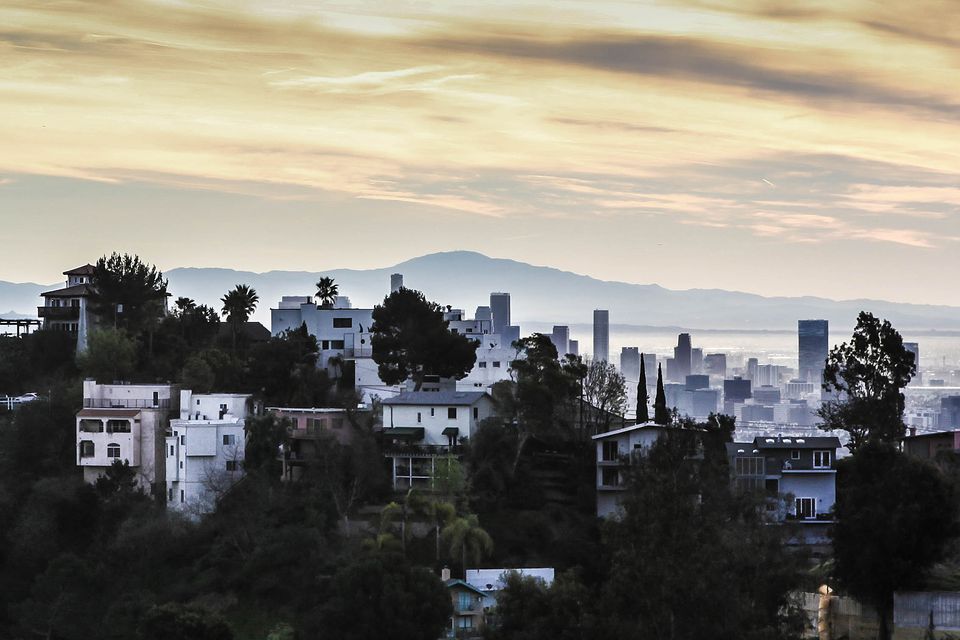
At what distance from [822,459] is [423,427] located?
43.1ft

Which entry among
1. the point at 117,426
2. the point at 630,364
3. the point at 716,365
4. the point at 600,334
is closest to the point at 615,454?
the point at 117,426

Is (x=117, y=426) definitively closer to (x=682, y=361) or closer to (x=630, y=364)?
(x=630, y=364)

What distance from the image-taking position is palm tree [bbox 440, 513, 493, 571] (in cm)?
4619

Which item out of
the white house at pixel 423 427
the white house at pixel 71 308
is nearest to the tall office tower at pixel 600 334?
the white house at pixel 71 308

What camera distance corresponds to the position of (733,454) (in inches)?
2019

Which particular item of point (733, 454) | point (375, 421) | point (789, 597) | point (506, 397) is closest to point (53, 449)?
point (375, 421)

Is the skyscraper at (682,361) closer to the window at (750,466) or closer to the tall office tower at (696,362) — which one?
the tall office tower at (696,362)

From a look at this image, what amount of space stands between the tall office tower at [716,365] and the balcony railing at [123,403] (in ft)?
344

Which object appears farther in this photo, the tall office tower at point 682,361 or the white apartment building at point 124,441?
the tall office tower at point 682,361

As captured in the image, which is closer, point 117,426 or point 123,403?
point 117,426

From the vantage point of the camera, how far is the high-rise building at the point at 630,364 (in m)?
130

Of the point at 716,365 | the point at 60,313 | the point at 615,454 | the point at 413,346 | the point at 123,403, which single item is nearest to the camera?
the point at 615,454

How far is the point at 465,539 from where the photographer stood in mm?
46312

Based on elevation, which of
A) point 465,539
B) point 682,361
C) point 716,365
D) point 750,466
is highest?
point 682,361
